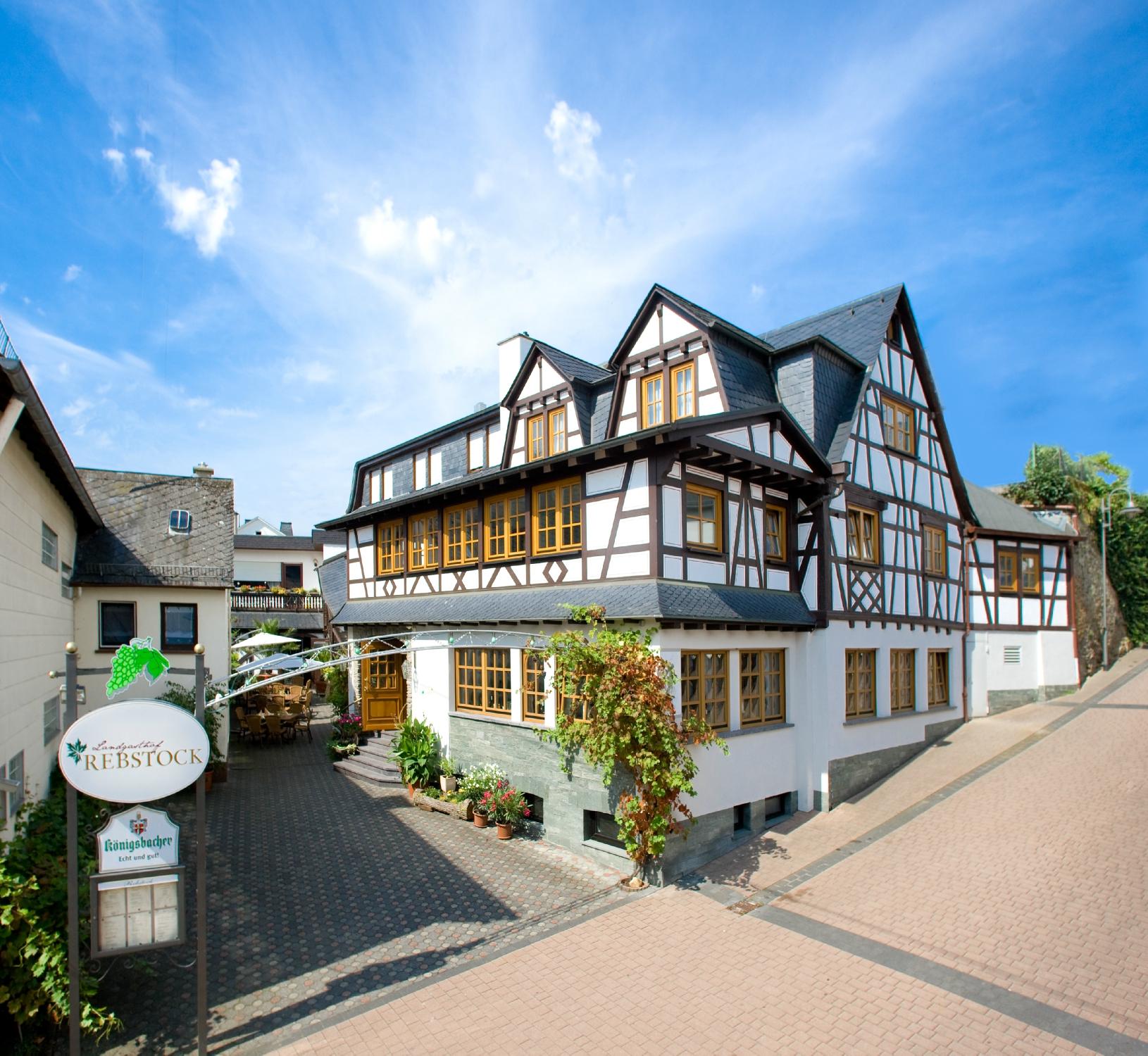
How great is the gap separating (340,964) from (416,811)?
5.88 m

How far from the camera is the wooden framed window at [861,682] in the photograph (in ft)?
49.1

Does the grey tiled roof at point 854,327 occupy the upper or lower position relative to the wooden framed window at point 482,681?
upper

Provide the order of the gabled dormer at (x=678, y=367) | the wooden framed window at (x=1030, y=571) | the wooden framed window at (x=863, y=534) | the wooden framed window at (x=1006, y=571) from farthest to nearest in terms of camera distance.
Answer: the wooden framed window at (x=1030, y=571) → the wooden framed window at (x=1006, y=571) → the wooden framed window at (x=863, y=534) → the gabled dormer at (x=678, y=367)

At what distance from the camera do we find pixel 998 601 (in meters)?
22.3

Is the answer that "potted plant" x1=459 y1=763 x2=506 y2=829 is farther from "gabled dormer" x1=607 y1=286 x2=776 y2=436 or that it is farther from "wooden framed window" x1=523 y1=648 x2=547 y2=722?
"gabled dormer" x1=607 y1=286 x2=776 y2=436

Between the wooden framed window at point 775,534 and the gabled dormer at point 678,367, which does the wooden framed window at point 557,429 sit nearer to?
the gabled dormer at point 678,367

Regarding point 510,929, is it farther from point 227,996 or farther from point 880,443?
point 880,443

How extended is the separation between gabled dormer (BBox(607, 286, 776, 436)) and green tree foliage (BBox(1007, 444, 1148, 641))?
1714 cm

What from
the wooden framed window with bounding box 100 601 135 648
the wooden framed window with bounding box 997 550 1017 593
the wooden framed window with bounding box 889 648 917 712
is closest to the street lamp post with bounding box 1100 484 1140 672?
the wooden framed window with bounding box 997 550 1017 593

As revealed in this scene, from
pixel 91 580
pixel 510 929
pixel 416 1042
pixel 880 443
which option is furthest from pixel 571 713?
pixel 91 580

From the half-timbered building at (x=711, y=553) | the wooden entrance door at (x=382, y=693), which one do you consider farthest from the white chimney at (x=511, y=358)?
the wooden entrance door at (x=382, y=693)

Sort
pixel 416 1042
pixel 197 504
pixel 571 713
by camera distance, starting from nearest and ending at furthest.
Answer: pixel 416 1042 → pixel 571 713 → pixel 197 504

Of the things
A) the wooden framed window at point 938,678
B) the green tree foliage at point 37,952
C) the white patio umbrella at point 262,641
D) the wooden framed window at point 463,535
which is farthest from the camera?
the white patio umbrella at point 262,641

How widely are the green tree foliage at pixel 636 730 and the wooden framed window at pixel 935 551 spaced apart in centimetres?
962
